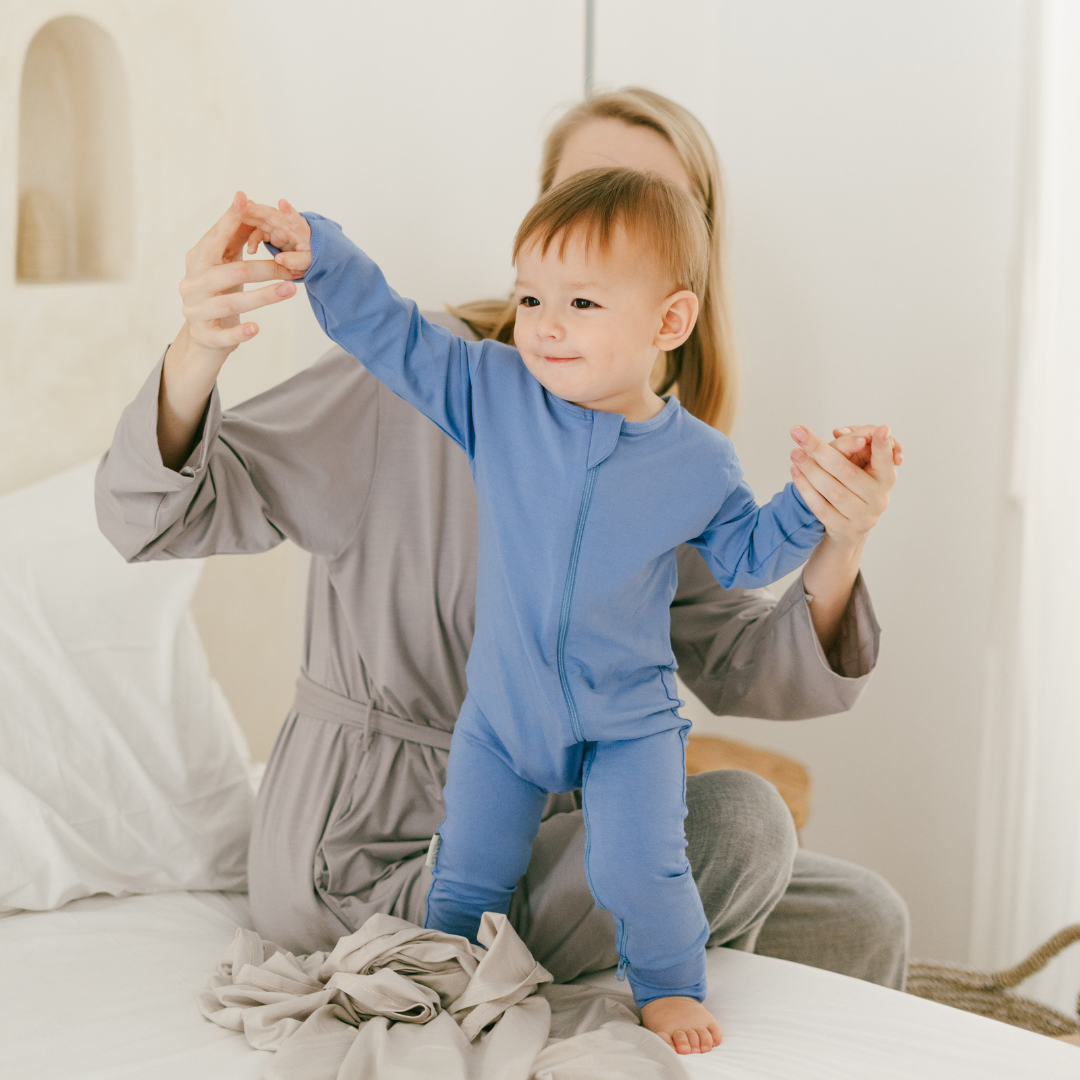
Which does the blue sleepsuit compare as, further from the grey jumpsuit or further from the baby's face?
the grey jumpsuit

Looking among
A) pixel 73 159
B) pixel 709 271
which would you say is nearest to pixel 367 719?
pixel 709 271

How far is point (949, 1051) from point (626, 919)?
12.9 inches

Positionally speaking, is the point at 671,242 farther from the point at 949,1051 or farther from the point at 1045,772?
the point at 1045,772

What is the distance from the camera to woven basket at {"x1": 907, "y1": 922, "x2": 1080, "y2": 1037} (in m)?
1.65

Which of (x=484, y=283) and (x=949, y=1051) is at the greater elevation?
(x=484, y=283)

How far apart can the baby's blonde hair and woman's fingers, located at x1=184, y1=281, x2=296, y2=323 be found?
0.22 meters

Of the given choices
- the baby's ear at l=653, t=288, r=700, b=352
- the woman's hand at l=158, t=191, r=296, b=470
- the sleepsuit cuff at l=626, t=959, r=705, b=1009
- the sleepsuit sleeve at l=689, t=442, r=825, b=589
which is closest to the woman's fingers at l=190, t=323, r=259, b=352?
the woman's hand at l=158, t=191, r=296, b=470

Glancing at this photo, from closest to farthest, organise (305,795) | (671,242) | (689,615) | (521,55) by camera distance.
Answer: (671,242) → (305,795) → (689,615) → (521,55)

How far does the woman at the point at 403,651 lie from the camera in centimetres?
118

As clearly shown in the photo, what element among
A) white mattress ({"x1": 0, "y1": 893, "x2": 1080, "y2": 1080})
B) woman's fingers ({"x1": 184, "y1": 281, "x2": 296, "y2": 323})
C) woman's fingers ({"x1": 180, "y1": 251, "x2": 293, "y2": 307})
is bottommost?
white mattress ({"x1": 0, "y1": 893, "x2": 1080, "y2": 1080})

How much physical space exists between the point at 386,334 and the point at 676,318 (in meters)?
0.27

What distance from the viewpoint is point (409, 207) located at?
6.08 feet

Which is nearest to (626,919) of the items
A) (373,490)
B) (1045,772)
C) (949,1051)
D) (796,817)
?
(949,1051)

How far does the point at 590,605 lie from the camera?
1017 millimetres
